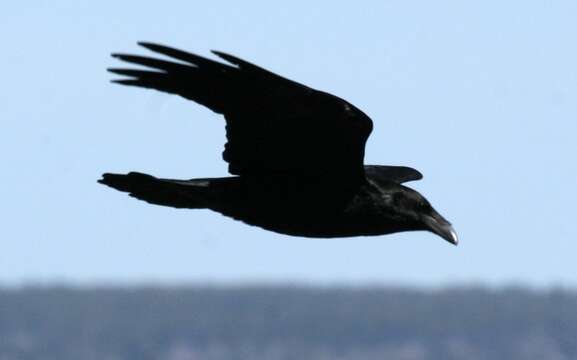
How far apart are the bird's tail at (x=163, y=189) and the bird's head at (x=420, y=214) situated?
1755mm

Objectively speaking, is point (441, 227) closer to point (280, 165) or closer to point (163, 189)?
point (280, 165)

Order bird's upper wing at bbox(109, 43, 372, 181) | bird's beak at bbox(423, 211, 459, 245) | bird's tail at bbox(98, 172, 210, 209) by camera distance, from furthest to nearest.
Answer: bird's tail at bbox(98, 172, 210, 209) → bird's beak at bbox(423, 211, 459, 245) → bird's upper wing at bbox(109, 43, 372, 181)

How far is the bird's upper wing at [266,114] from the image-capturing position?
14.3 m

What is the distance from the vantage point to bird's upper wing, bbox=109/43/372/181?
14258 mm

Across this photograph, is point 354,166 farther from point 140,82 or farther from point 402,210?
point 140,82

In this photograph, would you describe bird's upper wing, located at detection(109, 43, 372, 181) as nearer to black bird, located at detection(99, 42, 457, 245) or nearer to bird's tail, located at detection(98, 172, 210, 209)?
black bird, located at detection(99, 42, 457, 245)

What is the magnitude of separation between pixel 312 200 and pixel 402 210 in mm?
916

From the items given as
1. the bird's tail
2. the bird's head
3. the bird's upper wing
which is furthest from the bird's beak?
the bird's tail

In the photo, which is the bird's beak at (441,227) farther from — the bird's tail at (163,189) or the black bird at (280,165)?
the bird's tail at (163,189)

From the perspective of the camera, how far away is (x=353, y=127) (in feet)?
48.2

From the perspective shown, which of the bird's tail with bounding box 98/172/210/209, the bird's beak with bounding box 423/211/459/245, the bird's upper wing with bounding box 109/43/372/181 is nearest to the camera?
the bird's upper wing with bounding box 109/43/372/181

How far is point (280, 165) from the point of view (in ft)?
49.6

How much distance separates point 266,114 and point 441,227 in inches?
84.0

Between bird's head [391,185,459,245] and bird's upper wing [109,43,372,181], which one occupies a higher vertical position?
bird's upper wing [109,43,372,181]
